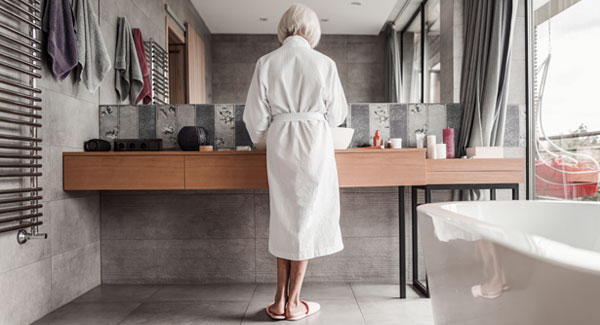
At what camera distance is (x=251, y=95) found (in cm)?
207

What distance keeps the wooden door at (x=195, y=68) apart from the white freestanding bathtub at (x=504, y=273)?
6.13ft

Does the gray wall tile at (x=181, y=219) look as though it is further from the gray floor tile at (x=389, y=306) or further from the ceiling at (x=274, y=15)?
the ceiling at (x=274, y=15)

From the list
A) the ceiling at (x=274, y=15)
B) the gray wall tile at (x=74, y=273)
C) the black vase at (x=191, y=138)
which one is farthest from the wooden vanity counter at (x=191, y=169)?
the ceiling at (x=274, y=15)

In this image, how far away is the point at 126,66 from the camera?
109 inches

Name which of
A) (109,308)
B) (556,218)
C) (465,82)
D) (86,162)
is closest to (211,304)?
(109,308)

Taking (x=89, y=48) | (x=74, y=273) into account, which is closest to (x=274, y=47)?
(x=89, y=48)

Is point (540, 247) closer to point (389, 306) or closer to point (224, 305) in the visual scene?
point (389, 306)

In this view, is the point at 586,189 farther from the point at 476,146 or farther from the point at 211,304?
the point at 211,304

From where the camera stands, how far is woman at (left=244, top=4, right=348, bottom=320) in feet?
6.47

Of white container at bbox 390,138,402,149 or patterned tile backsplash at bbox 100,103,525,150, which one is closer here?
white container at bbox 390,138,402,149

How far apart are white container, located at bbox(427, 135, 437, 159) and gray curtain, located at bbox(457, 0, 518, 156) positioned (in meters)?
0.30

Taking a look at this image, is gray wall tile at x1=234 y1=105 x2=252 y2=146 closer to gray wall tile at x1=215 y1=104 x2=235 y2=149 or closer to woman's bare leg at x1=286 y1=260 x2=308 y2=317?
gray wall tile at x1=215 y1=104 x2=235 y2=149

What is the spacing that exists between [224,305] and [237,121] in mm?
1167

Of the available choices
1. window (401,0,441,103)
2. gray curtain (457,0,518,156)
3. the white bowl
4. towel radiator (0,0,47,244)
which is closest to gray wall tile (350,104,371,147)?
window (401,0,441,103)
